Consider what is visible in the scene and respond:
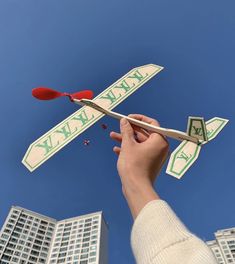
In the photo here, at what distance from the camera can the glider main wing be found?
482 cm

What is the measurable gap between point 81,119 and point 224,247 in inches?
4043

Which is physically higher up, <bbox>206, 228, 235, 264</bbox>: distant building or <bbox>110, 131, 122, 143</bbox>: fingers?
<bbox>110, 131, 122, 143</bbox>: fingers

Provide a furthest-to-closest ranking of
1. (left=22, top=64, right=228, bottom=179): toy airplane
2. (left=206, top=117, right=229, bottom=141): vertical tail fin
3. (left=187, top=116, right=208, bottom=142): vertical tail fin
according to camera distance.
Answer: (left=206, top=117, right=229, bottom=141): vertical tail fin → (left=187, top=116, right=208, bottom=142): vertical tail fin → (left=22, top=64, right=228, bottom=179): toy airplane

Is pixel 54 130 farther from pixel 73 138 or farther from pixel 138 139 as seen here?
pixel 138 139

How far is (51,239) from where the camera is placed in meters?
90.3

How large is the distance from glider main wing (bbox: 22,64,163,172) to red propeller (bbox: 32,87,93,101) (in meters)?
0.37

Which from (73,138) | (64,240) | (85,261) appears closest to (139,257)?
(73,138)

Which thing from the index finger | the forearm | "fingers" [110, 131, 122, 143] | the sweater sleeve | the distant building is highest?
the index finger

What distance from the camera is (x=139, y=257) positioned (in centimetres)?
168

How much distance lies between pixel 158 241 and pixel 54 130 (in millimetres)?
3959

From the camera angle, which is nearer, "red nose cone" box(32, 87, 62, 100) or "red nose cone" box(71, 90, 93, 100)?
"red nose cone" box(32, 87, 62, 100)

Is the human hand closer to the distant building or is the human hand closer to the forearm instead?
the forearm

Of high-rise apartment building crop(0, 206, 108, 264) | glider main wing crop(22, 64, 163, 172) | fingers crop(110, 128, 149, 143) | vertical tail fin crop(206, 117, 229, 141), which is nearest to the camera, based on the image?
fingers crop(110, 128, 149, 143)

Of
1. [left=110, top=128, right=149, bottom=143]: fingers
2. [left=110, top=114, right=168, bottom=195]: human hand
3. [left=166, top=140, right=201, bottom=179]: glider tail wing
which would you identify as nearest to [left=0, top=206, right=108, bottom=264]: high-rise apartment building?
[left=166, top=140, right=201, bottom=179]: glider tail wing
